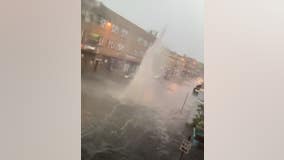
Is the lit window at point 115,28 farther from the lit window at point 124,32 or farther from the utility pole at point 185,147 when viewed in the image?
the utility pole at point 185,147

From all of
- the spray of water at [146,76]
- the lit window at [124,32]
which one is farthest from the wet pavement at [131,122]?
the lit window at [124,32]

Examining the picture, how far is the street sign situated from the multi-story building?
412 mm

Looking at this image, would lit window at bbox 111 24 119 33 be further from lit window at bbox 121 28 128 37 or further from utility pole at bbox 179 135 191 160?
utility pole at bbox 179 135 191 160

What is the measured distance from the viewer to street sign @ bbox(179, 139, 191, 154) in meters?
1.26

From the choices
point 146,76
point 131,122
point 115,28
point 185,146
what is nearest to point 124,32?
point 115,28

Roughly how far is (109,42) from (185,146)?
60 centimetres

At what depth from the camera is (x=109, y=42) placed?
4.23ft

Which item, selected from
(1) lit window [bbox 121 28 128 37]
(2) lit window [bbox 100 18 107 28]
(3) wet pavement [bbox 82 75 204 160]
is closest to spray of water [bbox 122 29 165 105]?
(3) wet pavement [bbox 82 75 204 160]

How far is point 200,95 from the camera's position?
1261mm

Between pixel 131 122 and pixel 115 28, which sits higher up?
pixel 115 28

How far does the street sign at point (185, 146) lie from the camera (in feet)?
4.13

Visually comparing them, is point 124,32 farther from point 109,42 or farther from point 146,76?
point 146,76
